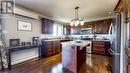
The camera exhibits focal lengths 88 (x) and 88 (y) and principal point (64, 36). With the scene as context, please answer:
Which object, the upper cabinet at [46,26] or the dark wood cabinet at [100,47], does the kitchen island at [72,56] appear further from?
the dark wood cabinet at [100,47]

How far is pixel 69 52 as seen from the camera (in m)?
3.05

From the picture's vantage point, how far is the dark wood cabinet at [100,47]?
5.25 metres

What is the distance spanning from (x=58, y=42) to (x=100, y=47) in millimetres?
2683

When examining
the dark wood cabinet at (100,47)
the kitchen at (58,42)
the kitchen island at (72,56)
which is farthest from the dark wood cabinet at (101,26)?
the kitchen island at (72,56)

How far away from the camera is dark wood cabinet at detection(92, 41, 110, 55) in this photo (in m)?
5.25

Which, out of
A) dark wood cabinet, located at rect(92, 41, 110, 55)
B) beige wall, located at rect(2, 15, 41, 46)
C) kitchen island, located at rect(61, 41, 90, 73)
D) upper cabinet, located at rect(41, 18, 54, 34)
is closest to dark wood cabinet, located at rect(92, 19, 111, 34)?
dark wood cabinet, located at rect(92, 41, 110, 55)

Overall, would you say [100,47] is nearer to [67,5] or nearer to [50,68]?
[67,5]

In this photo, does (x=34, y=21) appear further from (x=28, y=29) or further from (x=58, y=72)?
(x=58, y=72)

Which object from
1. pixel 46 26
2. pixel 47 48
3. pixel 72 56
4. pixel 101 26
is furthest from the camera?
pixel 101 26

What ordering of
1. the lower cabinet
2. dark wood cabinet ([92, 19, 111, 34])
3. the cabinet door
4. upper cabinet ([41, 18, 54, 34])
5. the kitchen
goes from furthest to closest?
dark wood cabinet ([92, 19, 111, 34]), the cabinet door, upper cabinet ([41, 18, 54, 34]), the lower cabinet, the kitchen

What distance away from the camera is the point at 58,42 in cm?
584

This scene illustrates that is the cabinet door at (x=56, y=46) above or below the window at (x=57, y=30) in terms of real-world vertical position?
below

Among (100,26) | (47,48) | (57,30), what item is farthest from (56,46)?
(100,26)

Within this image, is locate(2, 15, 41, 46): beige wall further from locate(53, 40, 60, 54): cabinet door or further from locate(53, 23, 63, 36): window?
locate(53, 23, 63, 36): window
